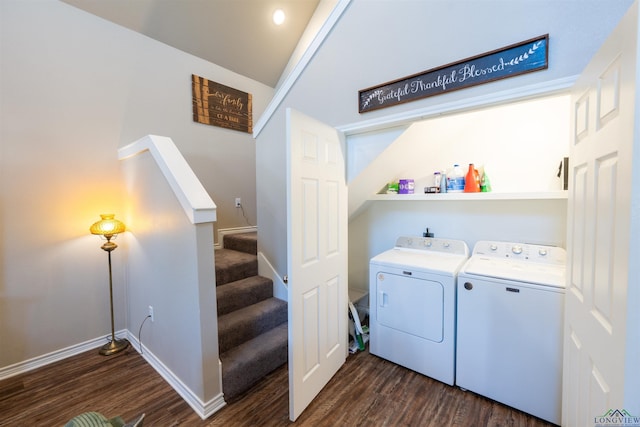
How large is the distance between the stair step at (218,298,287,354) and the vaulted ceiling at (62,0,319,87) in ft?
9.60

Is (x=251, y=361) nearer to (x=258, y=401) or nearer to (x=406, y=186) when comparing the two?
(x=258, y=401)

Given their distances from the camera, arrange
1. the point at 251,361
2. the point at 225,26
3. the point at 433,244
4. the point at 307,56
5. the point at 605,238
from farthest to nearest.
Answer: the point at 225,26 → the point at 433,244 → the point at 307,56 → the point at 251,361 → the point at 605,238

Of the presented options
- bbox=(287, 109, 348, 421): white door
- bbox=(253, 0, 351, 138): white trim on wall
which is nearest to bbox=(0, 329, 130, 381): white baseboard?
bbox=(287, 109, 348, 421): white door

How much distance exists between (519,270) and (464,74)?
4.50 ft

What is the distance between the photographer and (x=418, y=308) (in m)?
2.05

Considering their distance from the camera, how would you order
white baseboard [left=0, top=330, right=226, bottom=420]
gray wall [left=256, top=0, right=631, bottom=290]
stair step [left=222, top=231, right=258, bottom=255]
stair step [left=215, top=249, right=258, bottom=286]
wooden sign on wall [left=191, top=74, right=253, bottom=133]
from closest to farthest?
gray wall [left=256, top=0, right=631, bottom=290], white baseboard [left=0, top=330, right=226, bottom=420], stair step [left=215, top=249, right=258, bottom=286], stair step [left=222, top=231, right=258, bottom=255], wooden sign on wall [left=191, top=74, right=253, bottom=133]

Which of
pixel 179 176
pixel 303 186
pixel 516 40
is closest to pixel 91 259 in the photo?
pixel 179 176

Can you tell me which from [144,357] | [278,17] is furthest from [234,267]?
[278,17]

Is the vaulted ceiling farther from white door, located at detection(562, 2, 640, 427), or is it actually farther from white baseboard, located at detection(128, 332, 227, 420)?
white door, located at detection(562, 2, 640, 427)

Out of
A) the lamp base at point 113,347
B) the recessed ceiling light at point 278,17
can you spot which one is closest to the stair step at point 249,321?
the lamp base at point 113,347

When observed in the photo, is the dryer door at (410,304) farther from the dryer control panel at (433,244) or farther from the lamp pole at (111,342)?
the lamp pole at (111,342)

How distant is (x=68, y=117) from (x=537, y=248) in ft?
13.2

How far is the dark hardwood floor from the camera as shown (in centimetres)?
163

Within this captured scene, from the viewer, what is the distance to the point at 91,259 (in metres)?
2.39
